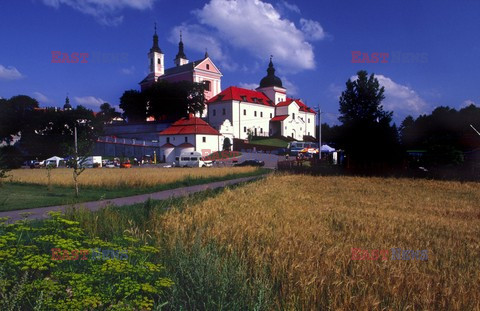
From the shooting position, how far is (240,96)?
86.7 metres

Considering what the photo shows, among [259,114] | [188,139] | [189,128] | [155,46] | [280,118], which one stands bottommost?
[188,139]

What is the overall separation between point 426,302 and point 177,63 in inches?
4356

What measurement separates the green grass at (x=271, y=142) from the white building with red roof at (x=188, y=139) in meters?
12.9

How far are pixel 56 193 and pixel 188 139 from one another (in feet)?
144

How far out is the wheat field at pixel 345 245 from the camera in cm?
382

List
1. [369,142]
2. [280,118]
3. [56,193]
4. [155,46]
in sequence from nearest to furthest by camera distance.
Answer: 1. [56,193]
2. [369,142]
3. [280,118]
4. [155,46]

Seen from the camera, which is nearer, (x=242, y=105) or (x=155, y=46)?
(x=242, y=105)

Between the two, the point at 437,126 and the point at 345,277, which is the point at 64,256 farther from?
the point at 437,126

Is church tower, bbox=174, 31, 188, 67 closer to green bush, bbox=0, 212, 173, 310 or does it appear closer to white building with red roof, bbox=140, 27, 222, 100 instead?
white building with red roof, bbox=140, 27, 222, 100

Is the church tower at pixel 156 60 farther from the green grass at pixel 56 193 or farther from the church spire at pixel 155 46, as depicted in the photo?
the green grass at pixel 56 193

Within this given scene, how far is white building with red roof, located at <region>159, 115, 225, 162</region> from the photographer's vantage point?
62.3 m

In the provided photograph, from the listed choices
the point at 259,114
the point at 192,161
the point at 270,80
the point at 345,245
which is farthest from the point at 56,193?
the point at 270,80

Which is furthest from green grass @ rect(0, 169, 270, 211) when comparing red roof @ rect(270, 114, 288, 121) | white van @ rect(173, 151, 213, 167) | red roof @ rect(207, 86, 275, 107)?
red roof @ rect(270, 114, 288, 121)

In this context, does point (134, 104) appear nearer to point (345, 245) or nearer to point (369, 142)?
point (369, 142)
